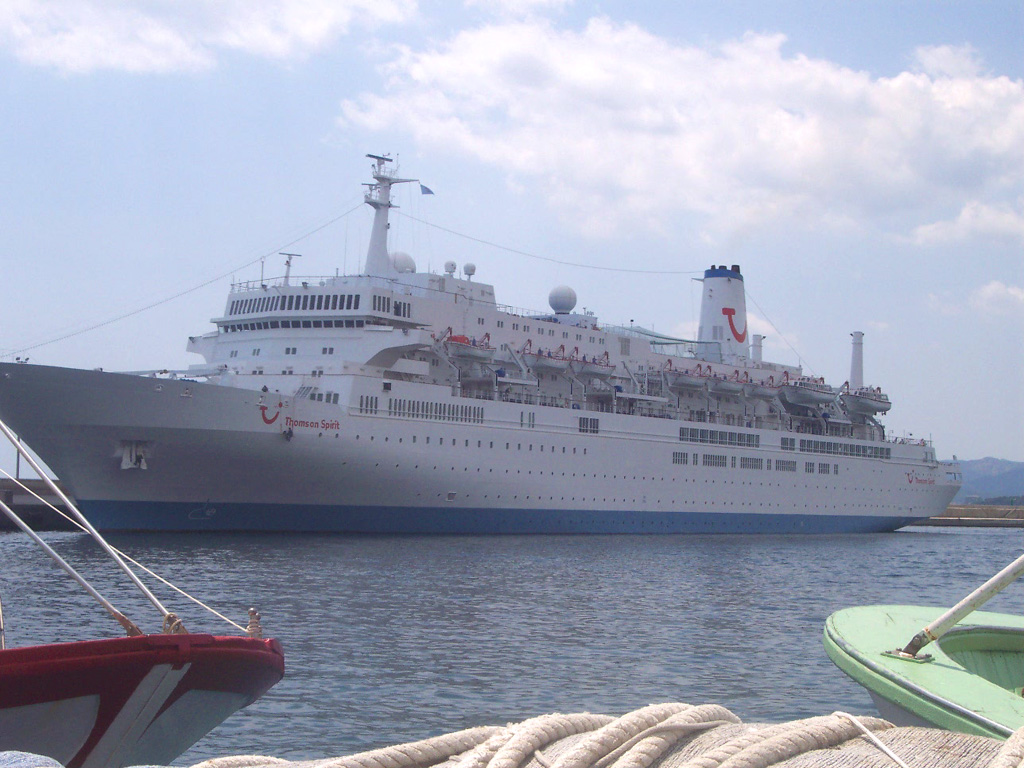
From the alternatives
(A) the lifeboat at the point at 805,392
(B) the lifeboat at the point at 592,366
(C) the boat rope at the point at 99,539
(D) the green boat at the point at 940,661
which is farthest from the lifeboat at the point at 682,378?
(C) the boat rope at the point at 99,539

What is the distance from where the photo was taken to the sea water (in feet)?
35.7

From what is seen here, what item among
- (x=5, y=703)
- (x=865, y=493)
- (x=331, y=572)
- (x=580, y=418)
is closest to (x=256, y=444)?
(x=331, y=572)

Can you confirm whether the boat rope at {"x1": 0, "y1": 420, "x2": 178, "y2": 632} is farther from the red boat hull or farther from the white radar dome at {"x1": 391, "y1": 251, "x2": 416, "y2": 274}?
the white radar dome at {"x1": 391, "y1": 251, "x2": 416, "y2": 274}

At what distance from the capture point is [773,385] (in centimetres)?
4669

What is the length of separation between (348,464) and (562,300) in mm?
15002

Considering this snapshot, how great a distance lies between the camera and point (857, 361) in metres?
52.1

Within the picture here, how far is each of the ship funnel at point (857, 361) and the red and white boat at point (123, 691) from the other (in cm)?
4740

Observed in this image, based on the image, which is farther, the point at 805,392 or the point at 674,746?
the point at 805,392

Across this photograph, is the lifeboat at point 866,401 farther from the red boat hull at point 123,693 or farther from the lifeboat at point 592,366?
the red boat hull at point 123,693

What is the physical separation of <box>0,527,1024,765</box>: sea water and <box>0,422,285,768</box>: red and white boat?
214cm

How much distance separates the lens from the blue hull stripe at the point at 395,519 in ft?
92.8

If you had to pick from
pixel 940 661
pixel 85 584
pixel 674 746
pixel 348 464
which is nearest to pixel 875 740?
pixel 674 746

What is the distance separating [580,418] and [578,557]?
9.55 meters

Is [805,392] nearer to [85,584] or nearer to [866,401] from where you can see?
[866,401]
